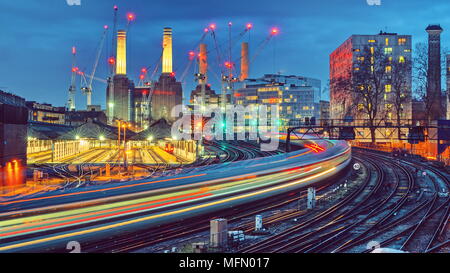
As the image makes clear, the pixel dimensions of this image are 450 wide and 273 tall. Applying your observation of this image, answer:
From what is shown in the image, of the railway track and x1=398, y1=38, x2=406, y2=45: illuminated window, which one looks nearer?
the railway track

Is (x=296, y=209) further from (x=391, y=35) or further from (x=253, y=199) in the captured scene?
(x=391, y=35)

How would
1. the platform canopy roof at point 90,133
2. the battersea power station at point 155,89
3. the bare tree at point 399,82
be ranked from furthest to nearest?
the battersea power station at point 155,89, the bare tree at point 399,82, the platform canopy roof at point 90,133

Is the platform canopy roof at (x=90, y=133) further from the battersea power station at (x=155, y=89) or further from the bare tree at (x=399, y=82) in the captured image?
the battersea power station at (x=155, y=89)

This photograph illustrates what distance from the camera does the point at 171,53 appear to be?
166875 millimetres

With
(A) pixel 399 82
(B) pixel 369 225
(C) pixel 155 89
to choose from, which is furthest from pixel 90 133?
(C) pixel 155 89

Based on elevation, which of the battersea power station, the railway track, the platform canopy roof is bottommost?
the railway track

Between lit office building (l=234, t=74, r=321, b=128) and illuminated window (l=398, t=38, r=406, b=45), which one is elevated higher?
illuminated window (l=398, t=38, r=406, b=45)

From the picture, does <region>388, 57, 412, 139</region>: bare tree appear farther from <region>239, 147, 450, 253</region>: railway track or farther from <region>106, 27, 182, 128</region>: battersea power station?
<region>106, 27, 182, 128</region>: battersea power station

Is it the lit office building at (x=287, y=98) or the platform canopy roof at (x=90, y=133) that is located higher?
the lit office building at (x=287, y=98)

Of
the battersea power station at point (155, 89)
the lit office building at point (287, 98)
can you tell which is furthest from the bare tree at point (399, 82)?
the battersea power station at point (155, 89)

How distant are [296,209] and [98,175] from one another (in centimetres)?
1790

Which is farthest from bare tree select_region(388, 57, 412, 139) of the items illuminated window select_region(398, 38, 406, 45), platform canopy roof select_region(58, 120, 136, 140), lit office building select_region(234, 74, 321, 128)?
lit office building select_region(234, 74, 321, 128)
